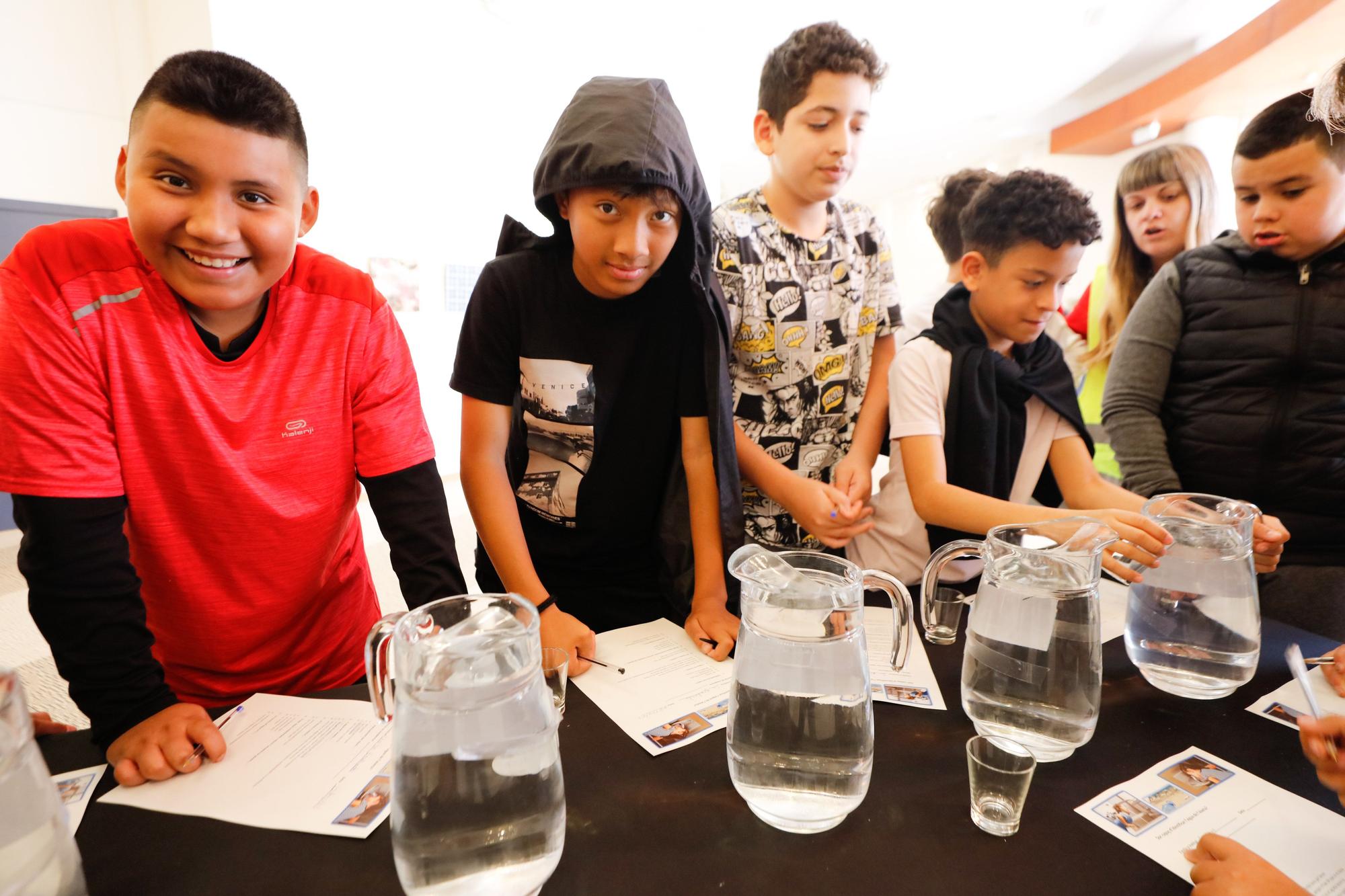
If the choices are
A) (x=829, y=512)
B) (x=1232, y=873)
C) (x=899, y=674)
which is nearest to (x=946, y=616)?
(x=899, y=674)

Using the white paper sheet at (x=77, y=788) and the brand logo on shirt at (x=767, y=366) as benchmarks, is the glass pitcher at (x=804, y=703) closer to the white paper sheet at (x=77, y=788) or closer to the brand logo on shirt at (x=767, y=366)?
the white paper sheet at (x=77, y=788)

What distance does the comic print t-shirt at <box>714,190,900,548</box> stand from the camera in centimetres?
161

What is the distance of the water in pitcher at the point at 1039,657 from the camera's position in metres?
0.74

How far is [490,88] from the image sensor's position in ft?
18.0

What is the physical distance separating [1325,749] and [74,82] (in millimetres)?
6405

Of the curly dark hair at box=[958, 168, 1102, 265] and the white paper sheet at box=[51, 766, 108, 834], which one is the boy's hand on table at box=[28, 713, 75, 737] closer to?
the white paper sheet at box=[51, 766, 108, 834]

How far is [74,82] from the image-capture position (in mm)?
4410

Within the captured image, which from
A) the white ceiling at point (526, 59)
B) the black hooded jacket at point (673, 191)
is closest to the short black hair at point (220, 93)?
the black hooded jacket at point (673, 191)

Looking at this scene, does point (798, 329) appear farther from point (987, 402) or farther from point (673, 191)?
point (673, 191)

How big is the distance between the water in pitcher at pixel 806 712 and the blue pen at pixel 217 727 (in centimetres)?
60

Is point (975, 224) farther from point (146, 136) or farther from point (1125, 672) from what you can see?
point (146, 136)

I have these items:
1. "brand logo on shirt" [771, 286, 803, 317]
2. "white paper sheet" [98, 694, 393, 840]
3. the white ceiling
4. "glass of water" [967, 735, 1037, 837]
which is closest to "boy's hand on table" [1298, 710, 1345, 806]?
"glass of water" [967, 735, 1037, 837]

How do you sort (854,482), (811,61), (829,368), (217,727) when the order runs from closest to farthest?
(217,727) < (854,482) < (811,61) < (829,368)

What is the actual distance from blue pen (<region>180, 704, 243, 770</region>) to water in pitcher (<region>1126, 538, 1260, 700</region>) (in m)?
1.20
